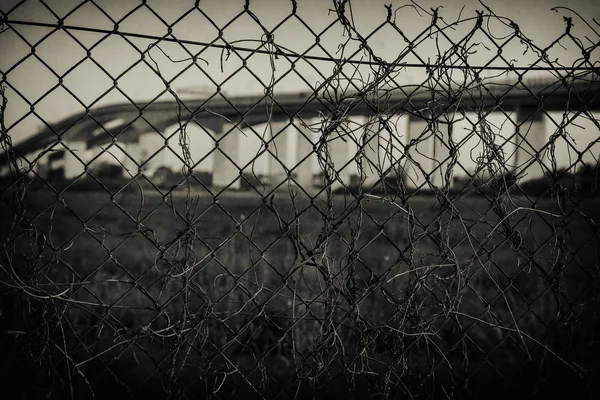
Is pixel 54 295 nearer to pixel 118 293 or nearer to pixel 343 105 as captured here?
pixel 343 105

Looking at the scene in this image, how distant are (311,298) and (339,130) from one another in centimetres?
145

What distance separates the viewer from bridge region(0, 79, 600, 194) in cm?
120

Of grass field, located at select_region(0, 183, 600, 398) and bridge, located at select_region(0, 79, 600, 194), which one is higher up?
bridge, located at select_region(0, 79, 600, 194)

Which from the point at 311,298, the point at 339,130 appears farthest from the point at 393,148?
the point at 311,298

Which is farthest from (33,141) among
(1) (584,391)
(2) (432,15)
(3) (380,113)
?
(1) (584,391)

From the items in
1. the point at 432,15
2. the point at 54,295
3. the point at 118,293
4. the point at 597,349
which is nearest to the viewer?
the point at 54,295

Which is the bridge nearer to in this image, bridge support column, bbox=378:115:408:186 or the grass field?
bridge support column, bbox=378:115:408:186

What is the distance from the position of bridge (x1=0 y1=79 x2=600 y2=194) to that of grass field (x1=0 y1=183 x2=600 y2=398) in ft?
0.45

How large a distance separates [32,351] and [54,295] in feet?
0.85

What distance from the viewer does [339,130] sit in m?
1.30

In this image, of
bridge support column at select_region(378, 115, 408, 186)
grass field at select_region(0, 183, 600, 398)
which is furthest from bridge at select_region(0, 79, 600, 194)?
grass field at select_region(0, 183, 600, 398)

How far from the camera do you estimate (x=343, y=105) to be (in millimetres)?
1288

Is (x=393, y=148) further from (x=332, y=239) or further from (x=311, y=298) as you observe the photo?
(x=311, y=298)

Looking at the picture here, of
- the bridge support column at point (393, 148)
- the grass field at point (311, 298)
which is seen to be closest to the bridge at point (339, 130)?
the bridge support column at point (393, 148)
